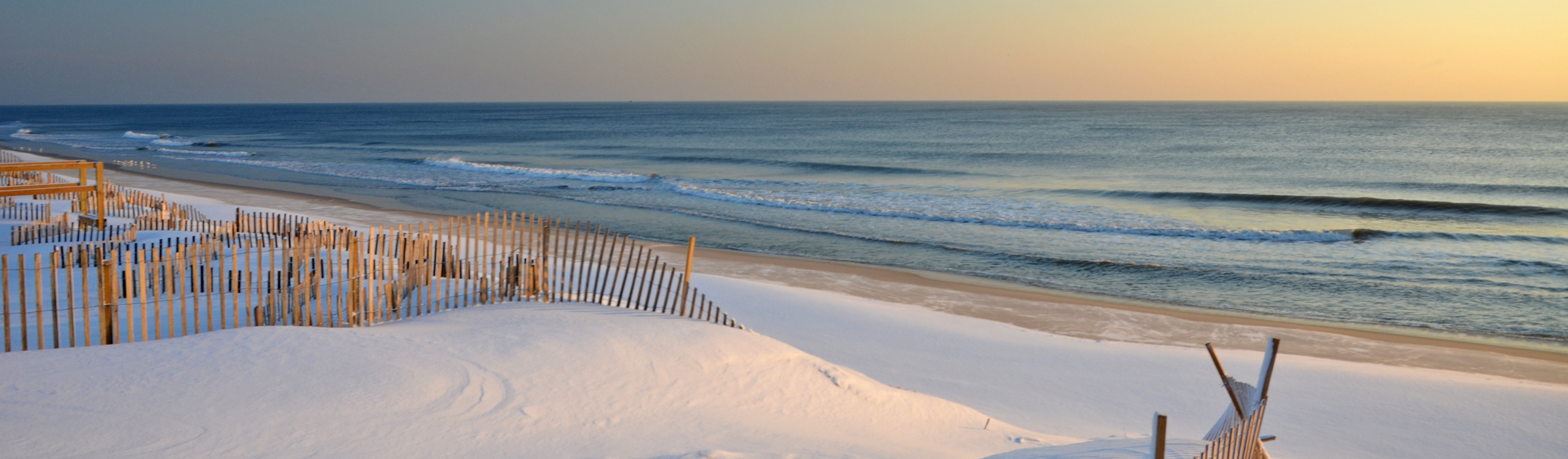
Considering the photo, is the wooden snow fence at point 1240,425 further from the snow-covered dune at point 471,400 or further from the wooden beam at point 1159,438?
the snow-covered dune at point 471,400

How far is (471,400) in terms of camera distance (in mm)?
7055

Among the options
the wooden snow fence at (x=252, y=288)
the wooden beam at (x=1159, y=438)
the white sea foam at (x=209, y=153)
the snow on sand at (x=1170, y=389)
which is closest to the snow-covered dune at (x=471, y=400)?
the wooden snow fence at (x=252, y=288)

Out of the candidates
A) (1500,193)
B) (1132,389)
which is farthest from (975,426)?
(1500,193)

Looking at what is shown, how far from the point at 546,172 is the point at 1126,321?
34997 millimetres

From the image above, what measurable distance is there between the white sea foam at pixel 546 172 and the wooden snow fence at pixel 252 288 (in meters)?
27.5

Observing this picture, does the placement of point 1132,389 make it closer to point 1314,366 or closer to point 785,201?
point 1314,366

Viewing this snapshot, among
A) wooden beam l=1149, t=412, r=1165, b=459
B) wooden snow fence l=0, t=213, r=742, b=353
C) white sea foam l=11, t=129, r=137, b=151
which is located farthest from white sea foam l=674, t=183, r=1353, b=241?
white sea foam l=11, t=129, r=137, b=151

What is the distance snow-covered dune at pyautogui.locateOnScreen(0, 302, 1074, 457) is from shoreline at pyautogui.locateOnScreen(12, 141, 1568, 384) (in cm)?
577

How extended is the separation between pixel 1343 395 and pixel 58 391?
12.3m

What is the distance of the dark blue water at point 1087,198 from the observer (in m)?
17.3

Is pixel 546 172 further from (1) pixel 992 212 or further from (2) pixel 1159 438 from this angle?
(2) pixel 1159 438

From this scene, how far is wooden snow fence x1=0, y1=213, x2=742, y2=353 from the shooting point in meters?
7.64

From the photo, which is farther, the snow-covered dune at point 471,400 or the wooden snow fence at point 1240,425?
the snow-covered dune at point 471,400

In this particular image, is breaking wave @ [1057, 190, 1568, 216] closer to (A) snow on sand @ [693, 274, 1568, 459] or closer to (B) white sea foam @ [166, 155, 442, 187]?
(A) snow on sand @ [693, 274, 1568, 459]
